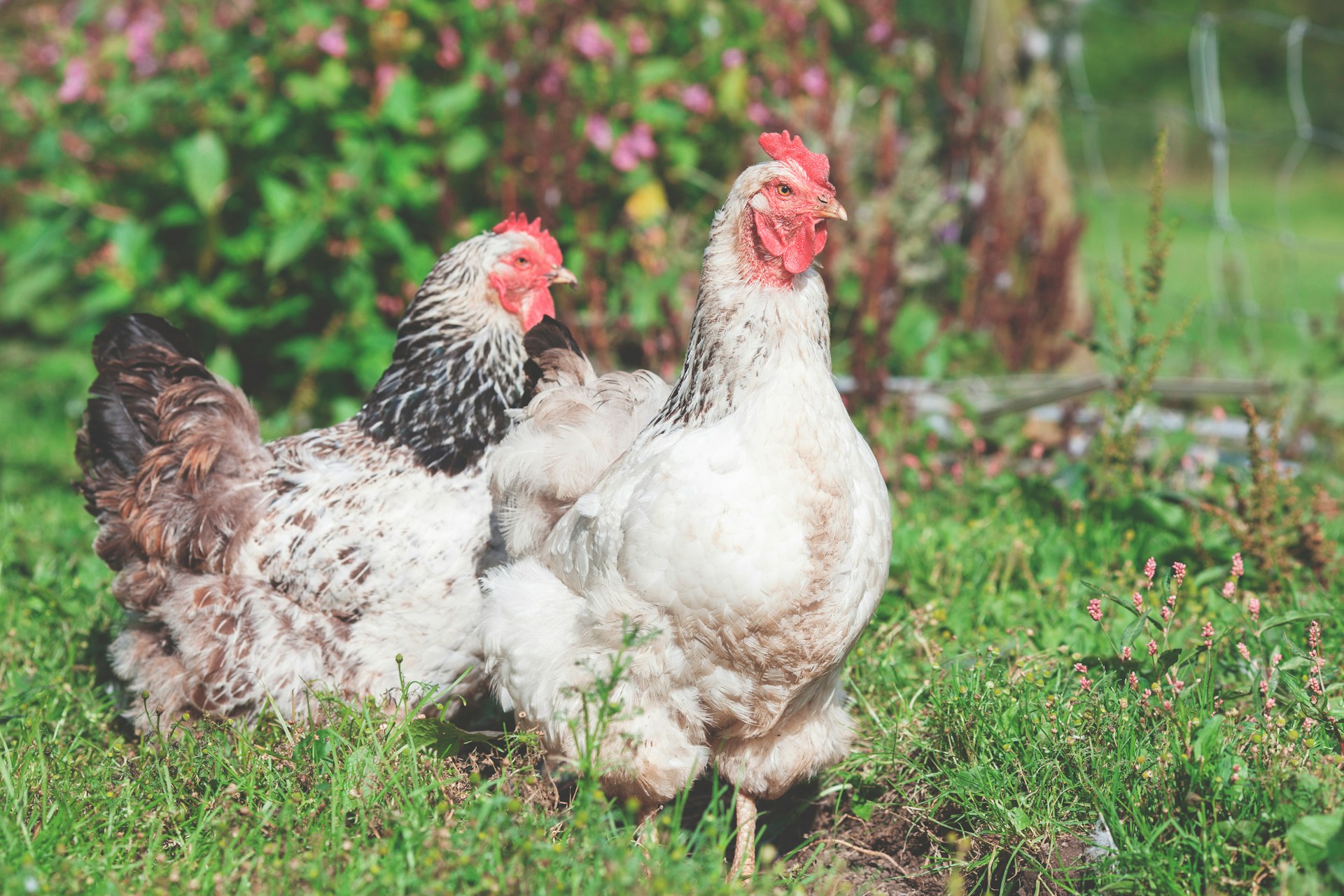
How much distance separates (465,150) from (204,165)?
3.83 feet

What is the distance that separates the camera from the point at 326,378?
5.27 meters

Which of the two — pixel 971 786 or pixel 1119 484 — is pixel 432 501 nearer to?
pixel 971 786

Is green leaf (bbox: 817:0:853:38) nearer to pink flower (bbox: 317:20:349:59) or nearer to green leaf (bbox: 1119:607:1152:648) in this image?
pink flower (bbox: 317:20:349:59)

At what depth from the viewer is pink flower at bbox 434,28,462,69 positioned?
16.1ft

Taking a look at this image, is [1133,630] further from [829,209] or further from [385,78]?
[385,78]

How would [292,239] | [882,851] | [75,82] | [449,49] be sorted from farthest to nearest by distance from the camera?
[75,82] < [449,49] < [292,239] < [882,851]

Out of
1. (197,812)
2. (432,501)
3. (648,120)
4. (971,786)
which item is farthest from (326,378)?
(971,786)

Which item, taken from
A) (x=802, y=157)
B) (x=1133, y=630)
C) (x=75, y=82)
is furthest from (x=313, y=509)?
(x=75, y=82)

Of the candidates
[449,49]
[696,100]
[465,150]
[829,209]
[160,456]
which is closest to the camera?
[829,209]

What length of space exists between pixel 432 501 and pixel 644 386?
0.70 m

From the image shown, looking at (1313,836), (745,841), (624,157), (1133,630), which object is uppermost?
(624,157)

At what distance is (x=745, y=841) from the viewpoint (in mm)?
2539

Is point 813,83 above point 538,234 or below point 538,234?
above

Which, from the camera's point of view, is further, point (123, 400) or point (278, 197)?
point (278, 197)
